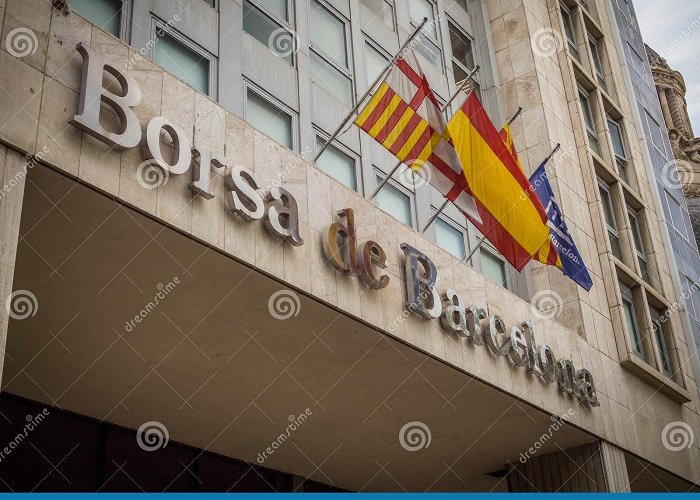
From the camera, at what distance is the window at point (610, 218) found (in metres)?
23.1

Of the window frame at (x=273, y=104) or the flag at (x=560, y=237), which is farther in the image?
the flag at (x=560, y=237)

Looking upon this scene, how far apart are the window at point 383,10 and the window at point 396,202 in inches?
181

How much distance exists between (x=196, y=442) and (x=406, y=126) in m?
7.03

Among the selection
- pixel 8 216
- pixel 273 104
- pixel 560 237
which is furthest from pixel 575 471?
pixel 8 216

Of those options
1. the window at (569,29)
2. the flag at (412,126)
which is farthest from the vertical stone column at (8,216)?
the window at (569,29)

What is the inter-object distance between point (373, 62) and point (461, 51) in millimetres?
5027

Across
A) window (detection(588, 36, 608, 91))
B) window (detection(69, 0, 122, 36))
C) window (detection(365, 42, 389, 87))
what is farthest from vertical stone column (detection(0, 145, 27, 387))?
window (detection(588, 36, 608, 91))

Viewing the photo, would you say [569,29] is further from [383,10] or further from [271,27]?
[271,27]

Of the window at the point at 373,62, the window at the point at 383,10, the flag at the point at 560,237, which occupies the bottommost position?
the flag at the point at 560,237

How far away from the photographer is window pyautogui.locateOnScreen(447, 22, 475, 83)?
22625 mm

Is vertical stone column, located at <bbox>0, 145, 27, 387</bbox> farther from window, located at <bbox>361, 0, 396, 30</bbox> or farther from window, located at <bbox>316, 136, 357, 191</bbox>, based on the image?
window, located at <bbox>361, 0, 396, 30</bbox>

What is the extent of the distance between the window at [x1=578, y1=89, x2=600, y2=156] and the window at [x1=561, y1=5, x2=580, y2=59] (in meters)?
1.45

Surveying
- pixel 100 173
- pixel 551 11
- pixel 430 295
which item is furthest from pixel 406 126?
pixel 551 11

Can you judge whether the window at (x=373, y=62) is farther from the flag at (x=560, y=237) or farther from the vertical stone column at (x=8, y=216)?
the vertical stone column at (x=8, y=216)
